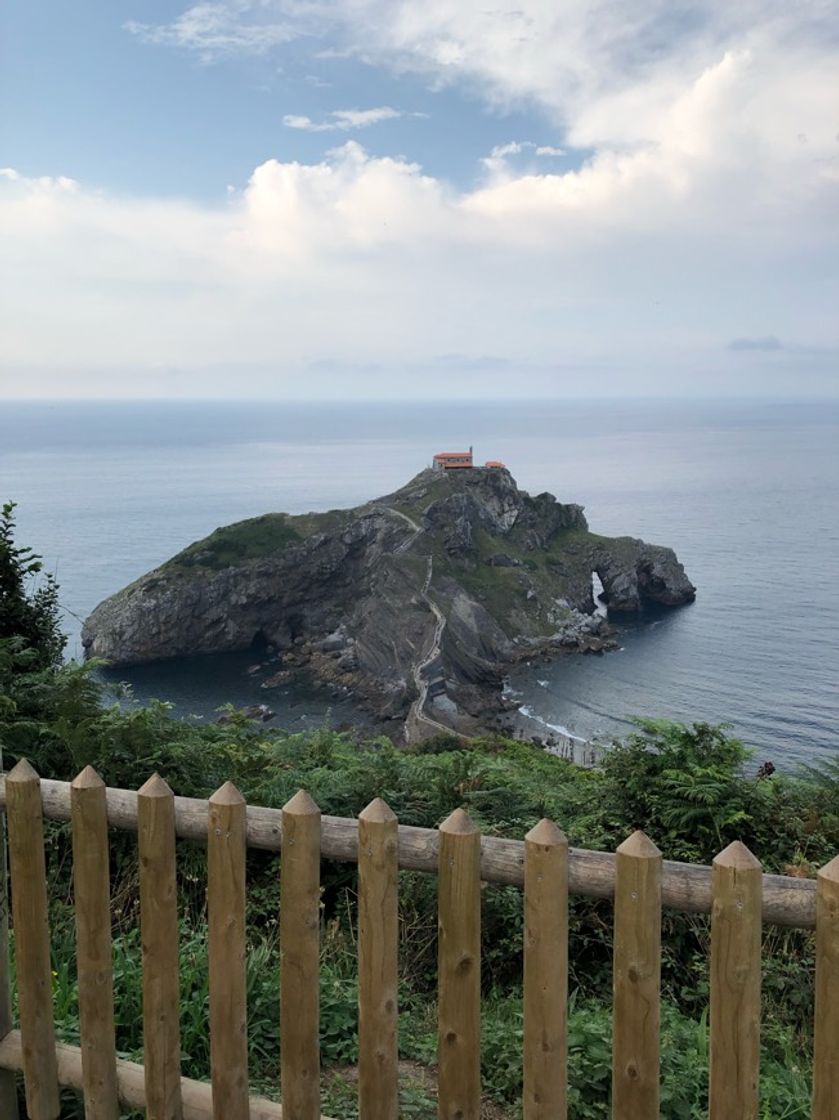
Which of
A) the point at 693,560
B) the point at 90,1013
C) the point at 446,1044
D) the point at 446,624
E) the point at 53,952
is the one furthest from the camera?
the point at 693,560

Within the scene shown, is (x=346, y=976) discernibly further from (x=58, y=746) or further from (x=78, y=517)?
(x=78, y=517)

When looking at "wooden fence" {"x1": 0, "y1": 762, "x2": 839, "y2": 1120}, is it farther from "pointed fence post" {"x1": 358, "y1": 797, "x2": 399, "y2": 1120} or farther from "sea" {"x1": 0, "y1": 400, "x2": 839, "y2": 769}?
"sea" {"x1": 0, "y1": 400, "x2": 839, "y2": 769}

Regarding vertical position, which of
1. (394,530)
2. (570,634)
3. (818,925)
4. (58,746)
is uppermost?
(818,925)

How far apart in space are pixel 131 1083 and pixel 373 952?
1233 mm

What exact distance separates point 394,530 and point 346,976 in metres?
78.5

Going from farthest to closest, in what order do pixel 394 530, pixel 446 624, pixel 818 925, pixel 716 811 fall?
pixel 394 530, pixel 446 624, pixel 716 811, pixel 818 925

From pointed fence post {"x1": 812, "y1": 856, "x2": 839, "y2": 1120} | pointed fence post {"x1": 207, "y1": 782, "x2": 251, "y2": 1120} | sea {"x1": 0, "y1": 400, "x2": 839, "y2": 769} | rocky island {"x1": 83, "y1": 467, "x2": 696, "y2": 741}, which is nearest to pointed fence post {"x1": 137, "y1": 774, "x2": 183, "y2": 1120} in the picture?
pointed fence post {"x1": 207, "y1": 782, "x2": 251, "y2": 1120}

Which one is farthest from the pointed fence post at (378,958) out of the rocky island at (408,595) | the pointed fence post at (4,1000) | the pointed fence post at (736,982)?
the rocky island at (408,595)

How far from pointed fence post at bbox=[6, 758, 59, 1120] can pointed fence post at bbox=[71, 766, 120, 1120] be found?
0.18 meters

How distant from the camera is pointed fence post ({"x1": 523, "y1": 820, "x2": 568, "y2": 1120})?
2.94 metres

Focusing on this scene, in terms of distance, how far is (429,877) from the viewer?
6.45 meters

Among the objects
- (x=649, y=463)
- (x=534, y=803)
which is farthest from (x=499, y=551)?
(x=649, y=463)

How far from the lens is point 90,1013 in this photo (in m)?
3.59

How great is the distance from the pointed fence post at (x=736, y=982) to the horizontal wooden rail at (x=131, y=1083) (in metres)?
1.47
